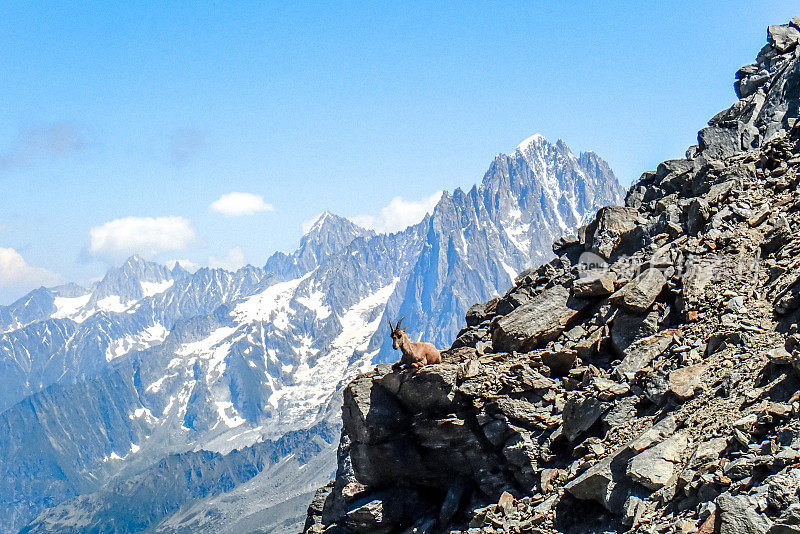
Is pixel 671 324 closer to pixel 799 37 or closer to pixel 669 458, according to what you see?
pixel 669 458

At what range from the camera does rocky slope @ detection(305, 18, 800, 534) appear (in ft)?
69.4

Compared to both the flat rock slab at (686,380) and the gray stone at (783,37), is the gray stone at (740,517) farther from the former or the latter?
the gray stone at (783,37)

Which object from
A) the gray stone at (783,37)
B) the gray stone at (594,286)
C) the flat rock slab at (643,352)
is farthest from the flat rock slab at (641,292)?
the gray stone at (783,37)

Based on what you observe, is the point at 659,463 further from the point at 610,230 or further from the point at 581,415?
the point at 610,230

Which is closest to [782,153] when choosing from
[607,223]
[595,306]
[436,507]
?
[607,223]

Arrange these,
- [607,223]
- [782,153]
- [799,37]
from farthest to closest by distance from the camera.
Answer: [799,37] → [607,223] → [782,153]

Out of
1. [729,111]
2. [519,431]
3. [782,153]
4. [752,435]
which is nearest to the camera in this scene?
[752,435]

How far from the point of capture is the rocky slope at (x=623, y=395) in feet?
69.4

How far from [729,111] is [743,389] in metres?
39.5

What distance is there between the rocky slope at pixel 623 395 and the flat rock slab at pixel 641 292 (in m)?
0.09

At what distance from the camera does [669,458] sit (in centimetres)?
2227

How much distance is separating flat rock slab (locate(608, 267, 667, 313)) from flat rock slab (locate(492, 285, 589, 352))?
2.46 m

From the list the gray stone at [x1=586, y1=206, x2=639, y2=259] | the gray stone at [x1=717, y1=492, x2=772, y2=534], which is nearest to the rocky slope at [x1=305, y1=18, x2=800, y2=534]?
Answer: the gray stone at [x1=717, y1=492, x2=772, y2=534]

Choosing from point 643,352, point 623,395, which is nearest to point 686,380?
point 623,395
